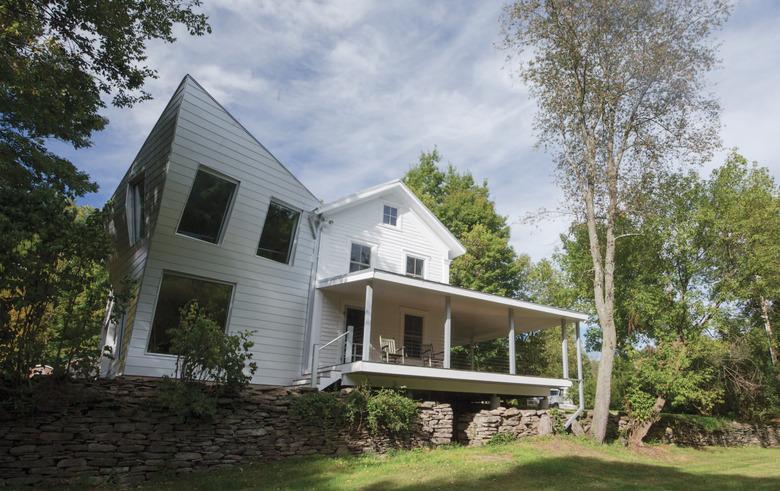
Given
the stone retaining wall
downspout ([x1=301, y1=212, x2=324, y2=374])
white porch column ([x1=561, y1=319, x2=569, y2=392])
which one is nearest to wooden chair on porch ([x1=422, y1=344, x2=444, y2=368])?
downspout ([x1=301, y1=212, x2=324, y2=374])

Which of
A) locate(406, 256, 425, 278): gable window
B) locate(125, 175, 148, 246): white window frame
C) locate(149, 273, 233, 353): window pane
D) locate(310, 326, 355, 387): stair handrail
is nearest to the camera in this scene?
locate(149, 273, 233, 353): window pane

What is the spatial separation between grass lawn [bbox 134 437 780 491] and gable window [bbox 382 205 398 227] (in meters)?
8.02

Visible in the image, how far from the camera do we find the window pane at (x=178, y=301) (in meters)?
12.3

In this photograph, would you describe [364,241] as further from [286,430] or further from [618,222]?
[618,222]

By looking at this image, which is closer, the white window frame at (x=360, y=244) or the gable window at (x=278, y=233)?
the gable window at (x=278, y=233)

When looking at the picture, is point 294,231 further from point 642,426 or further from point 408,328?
point 642,426

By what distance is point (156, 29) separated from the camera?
438 inches

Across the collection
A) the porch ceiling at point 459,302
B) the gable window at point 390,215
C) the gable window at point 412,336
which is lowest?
the gable window at point 412,336

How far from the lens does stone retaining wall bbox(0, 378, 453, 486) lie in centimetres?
819

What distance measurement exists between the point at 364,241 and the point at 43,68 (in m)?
9.72

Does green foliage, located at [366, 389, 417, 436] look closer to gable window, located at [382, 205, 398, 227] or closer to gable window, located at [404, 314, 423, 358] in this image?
gable window, located at [404, 314, 423, 358]

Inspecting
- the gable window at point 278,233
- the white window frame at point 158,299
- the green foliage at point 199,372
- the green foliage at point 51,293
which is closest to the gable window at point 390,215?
the gable window at point 278,233

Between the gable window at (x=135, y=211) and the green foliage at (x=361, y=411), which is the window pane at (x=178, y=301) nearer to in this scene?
the gable window at (x=135, y=211)

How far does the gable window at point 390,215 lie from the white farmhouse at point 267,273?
0.26m
